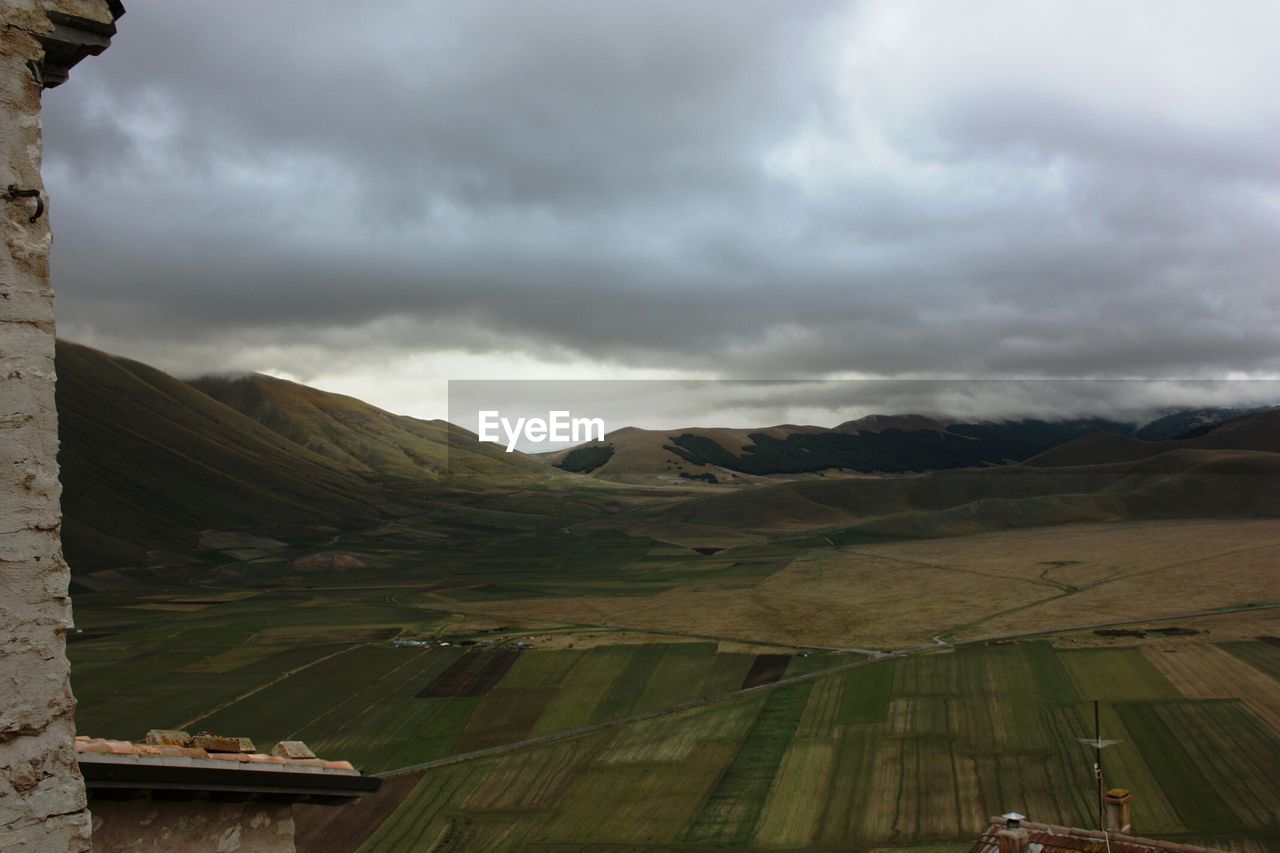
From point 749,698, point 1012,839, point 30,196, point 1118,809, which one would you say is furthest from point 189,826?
point 749,698

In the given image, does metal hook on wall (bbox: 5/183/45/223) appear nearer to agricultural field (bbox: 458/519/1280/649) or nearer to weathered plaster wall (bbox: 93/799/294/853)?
weathered plaster wall (bbox: 93/799/294/853)

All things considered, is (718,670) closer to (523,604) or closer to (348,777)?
(523,604)

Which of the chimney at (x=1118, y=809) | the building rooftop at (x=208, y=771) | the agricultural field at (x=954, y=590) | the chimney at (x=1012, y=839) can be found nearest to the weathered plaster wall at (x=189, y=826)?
the building rooftop at (x=208, y=771)

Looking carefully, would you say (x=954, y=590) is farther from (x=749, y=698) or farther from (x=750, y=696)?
(x=749, y=698)

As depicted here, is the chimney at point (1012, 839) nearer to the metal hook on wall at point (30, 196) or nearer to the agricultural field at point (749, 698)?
the agricultural field at point (749, 698)

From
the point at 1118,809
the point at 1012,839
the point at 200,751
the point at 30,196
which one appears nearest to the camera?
the point at 30,196

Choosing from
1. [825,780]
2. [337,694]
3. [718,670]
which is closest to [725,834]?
[825,780]
